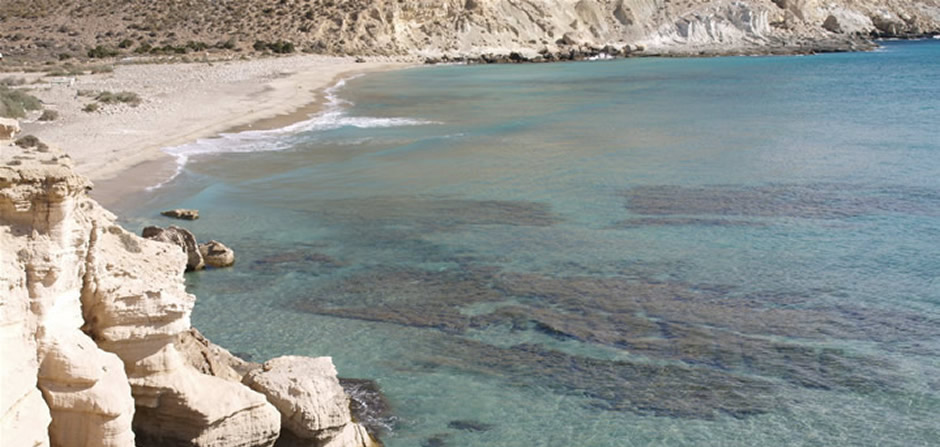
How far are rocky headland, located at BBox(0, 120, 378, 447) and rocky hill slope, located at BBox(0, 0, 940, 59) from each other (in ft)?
168

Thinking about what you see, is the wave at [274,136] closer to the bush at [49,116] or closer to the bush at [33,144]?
the bush at [49,116]

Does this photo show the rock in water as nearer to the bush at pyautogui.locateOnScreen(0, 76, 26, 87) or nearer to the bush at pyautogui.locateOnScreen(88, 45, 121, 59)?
the bush at pyautogui.locateOnScreen(0, 76, 26, 87)

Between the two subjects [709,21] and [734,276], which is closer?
[734,276]

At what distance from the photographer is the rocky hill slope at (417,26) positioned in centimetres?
6331

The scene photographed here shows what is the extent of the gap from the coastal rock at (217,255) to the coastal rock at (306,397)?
6646mm

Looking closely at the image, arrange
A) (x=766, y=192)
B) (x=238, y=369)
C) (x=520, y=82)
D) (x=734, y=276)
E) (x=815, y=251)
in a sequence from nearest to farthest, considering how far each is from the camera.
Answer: (x=238, y=369) < (x=734, y=276) < (x=815, y=251) < (x=766, y=192) < (x=520, y=82)

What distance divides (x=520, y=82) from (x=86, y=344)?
4718cm

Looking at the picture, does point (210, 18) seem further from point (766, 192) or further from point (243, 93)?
point (766, 192)

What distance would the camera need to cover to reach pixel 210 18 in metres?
67.3

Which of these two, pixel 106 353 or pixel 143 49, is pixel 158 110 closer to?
pixel 106 353

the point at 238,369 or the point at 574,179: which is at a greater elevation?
the point at 238,369

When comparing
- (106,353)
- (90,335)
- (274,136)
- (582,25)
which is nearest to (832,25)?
(582,25)

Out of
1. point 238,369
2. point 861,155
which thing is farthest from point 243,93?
point 238,369

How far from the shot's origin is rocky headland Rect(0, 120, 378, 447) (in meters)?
5.12
